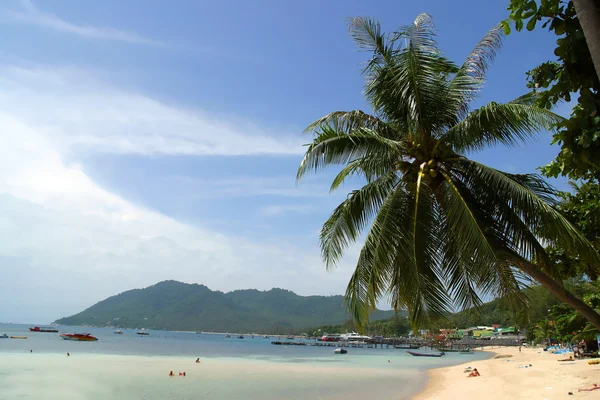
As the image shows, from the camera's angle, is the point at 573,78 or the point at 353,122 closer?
the point at 573,78

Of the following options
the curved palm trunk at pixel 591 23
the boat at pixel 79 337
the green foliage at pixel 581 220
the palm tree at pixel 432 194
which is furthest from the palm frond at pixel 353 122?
the boat at pixel 79 337

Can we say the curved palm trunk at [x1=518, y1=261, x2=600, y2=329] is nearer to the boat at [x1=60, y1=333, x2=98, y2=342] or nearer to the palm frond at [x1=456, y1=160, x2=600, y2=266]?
the palm frond at [x1=456, y1=160, x2=600, y2=266]

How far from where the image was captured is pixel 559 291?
22.2 feet

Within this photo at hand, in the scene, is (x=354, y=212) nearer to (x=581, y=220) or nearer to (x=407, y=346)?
(x=581, y=220)

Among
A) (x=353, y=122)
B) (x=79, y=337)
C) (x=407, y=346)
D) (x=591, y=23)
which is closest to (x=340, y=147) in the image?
(x=353, y=122)

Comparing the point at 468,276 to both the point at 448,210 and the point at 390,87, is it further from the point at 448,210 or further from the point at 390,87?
the point at 390,87

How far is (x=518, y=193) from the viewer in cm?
667

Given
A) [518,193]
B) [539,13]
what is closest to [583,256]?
[518,193]

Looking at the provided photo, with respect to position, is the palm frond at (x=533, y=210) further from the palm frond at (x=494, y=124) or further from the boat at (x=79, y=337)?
the boat at (x=79, y=337)

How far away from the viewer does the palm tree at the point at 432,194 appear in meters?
6.65

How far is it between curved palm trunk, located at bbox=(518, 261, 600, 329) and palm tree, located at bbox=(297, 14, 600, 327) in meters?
0.02

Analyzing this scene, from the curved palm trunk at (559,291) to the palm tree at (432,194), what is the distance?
20 millimetres

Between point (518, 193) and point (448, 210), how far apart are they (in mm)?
1094

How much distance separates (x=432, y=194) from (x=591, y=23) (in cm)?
546
